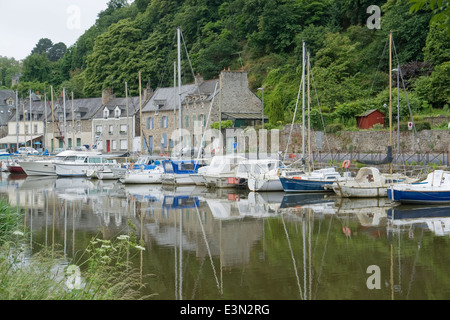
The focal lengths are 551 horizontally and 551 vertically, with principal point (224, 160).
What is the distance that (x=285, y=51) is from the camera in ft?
192

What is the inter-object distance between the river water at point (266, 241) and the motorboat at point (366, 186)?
53cm

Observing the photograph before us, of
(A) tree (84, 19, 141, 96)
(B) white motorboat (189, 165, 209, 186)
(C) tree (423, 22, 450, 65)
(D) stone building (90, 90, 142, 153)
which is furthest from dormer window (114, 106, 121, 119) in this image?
(C) tree (423, 22, 450, 65)

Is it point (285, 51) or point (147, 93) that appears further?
point (147, 93)

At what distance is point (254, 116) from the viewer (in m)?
49.6

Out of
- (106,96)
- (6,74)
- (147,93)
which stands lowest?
(147,93)

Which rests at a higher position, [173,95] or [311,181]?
[173,95]

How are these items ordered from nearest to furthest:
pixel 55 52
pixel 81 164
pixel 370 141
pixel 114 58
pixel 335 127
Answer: pixel 370 141 → pixel 335 127 → pixel 81 164 → pixel 114 58 → pixel 55 52

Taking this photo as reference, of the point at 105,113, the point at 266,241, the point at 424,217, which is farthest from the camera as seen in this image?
the point at 105,113

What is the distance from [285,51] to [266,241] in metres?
45.6

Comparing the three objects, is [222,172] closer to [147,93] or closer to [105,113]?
[147,93]

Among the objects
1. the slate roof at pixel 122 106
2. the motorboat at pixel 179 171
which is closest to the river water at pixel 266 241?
the motorboat at pixel 179 171

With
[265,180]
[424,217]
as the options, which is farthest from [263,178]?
[424,217]
